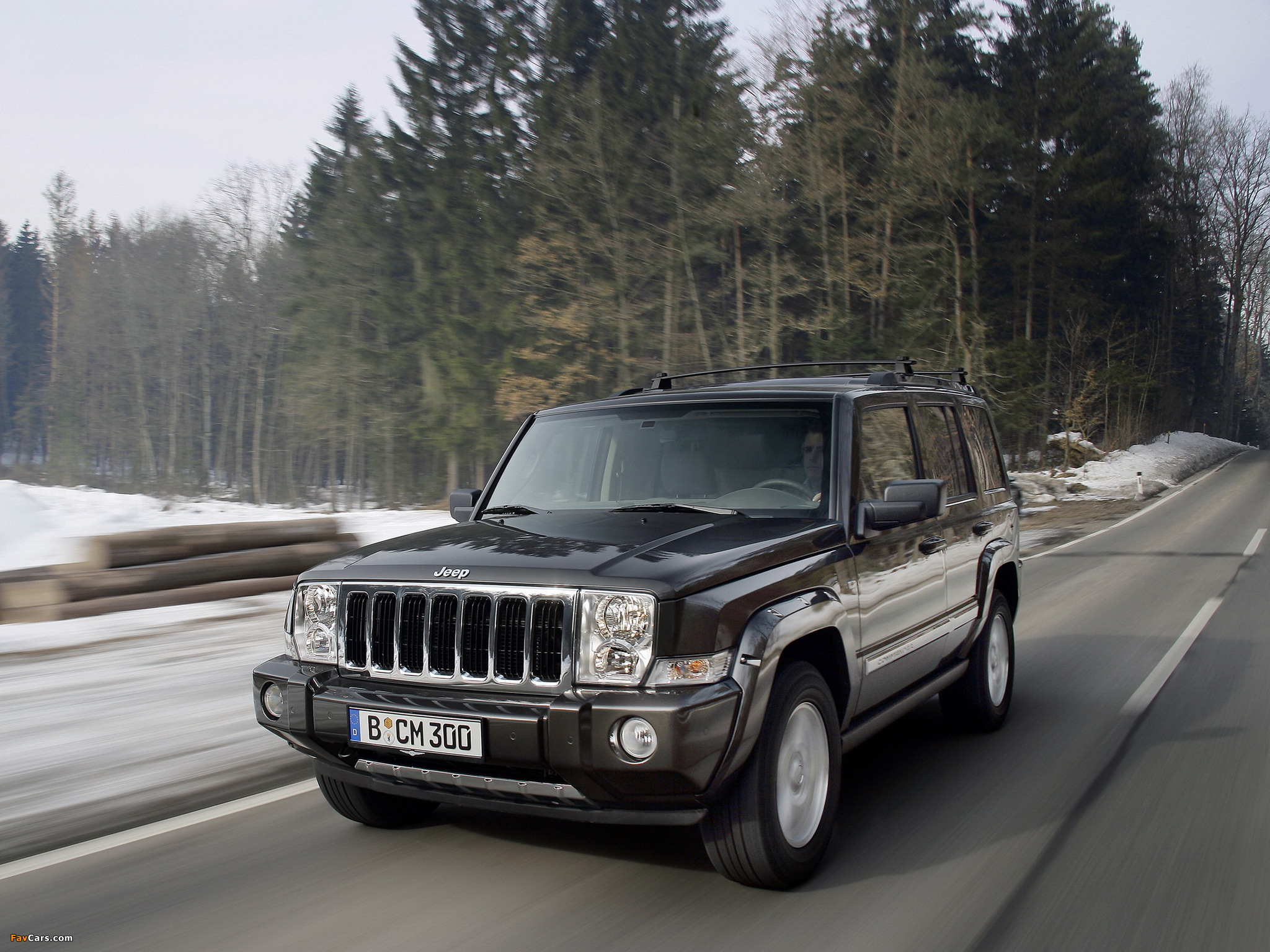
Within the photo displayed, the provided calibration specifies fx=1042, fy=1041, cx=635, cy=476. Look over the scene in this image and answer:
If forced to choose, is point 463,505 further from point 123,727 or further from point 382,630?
point 123,727

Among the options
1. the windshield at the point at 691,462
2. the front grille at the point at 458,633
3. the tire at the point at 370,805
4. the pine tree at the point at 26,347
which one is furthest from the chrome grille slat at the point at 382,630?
the pine tree at the point at 26,347

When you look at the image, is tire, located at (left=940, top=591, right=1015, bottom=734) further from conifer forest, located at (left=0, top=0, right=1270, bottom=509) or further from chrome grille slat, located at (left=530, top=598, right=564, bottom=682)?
conifer forest, located at (left=0, top=0, right=1270, bottom=509)

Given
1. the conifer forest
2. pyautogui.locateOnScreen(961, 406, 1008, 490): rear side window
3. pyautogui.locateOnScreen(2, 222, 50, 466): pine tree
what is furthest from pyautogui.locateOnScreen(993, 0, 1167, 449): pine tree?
pyautogui.locateOnScreen(2, 222, 50, 466): pine tree

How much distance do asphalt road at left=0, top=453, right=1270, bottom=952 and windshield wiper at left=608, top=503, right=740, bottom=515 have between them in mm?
1278

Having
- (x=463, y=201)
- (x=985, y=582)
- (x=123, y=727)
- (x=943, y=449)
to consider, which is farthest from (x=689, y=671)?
(x=463, y=201)

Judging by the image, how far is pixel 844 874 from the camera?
3678mm

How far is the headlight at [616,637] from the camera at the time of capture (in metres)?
3.21

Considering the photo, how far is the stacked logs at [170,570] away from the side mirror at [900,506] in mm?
8320

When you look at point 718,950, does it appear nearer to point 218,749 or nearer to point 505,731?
point 505,731

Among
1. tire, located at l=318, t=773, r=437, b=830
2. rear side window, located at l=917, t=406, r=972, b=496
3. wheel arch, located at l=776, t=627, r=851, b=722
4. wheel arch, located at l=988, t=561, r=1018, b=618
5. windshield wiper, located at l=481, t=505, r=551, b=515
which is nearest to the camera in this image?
wheel arch, located at l=776, t=627, r=851, b=722

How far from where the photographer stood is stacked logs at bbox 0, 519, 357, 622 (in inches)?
381

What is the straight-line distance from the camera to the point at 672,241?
33281 millimetres

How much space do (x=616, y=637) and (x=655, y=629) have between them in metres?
0.13

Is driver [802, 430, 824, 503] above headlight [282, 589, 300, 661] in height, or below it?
above
